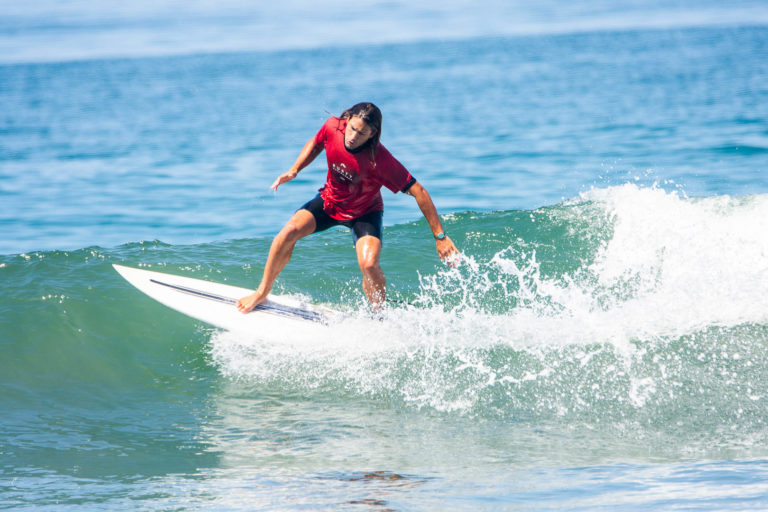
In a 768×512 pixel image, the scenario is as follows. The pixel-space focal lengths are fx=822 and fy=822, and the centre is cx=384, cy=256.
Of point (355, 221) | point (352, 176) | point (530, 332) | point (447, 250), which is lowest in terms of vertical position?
point (530, 332)

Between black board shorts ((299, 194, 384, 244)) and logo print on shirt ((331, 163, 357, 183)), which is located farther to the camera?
black board shorts ((299, 194, 384, 244))

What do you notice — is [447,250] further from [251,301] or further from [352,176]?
[251,301]

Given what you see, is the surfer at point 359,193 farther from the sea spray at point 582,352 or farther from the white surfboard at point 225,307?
the sea spray at point 582,352

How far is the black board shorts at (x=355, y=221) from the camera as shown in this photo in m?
6.54

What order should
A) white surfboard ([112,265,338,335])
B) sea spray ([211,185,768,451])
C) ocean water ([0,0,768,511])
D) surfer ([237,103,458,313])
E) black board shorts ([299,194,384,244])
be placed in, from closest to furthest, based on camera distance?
ocean water ([0,0,768,511]) < sea spray ([211,185,768,451]) < surfer ([237,103,458,313]) < black board shorts ([299,194,384,244]) < white surfboard ([112,265,338,335])

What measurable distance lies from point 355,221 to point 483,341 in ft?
4.61

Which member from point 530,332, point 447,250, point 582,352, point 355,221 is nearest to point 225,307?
point 355,221

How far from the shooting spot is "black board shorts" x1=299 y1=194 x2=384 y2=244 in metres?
6.54

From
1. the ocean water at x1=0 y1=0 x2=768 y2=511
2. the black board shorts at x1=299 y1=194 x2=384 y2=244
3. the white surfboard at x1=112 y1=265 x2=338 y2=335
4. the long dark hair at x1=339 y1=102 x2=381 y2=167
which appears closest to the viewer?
the ocean water at x1=0 y1=0 x2=768 y2=511

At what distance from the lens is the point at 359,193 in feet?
21.3

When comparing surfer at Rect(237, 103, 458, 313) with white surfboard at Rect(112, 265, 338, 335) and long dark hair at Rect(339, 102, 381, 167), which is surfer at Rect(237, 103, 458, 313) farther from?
white surfboard at Rect(112, 265, 338, 335)

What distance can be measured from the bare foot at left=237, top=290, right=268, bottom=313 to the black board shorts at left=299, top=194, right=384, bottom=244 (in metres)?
0.82

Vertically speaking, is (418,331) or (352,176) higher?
(352,176)

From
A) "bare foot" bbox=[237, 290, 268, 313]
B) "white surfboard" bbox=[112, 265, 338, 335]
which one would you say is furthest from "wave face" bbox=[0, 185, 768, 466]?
"bare foot" bbox=[237, 290, 268, 313]
